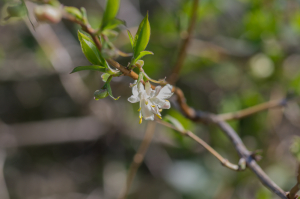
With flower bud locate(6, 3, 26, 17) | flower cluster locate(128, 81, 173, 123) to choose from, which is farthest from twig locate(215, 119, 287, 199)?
flower bud locate(6, 3, 26, 17)

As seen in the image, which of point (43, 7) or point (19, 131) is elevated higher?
point (43, 7)

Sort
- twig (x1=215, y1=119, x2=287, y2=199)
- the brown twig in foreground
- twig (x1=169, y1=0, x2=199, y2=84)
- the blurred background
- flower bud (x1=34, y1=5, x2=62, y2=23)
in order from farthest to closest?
the blurred background → twig (x1=169, y1=0, x2=199, y2=84) → twig (x1=215, y1=119, x2=287, y2=199) → the brown twig in foreground → flower bud (x1=34, y1=5, x2=62, y2=23)

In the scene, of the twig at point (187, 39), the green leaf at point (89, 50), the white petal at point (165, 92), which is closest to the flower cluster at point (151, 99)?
the white petal at point (165, 92)

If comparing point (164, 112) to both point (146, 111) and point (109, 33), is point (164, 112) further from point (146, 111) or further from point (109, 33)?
point (109, 33)

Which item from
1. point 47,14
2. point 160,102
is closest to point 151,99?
point 160,102

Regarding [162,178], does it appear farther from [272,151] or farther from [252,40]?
[252,40]

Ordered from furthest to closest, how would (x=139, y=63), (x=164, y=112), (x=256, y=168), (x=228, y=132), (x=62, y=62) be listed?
(x=62, y=62) → (x=164, y=112) → (x=228, y=132) → (x=256, y=168) → (x=139, y=63)

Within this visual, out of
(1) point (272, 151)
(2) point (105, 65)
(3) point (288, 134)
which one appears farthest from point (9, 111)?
(3) point (288, 134)

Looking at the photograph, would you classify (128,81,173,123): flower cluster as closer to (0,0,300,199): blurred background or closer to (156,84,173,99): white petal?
(156,84,173,99): white petal

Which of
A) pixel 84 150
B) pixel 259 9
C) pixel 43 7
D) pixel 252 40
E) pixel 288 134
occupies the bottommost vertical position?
pixel 84 150
